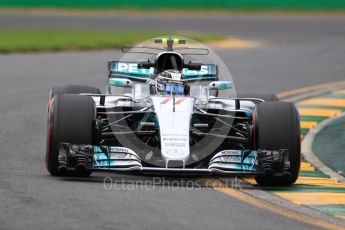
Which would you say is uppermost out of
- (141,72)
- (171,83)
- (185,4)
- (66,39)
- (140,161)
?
(185,4)

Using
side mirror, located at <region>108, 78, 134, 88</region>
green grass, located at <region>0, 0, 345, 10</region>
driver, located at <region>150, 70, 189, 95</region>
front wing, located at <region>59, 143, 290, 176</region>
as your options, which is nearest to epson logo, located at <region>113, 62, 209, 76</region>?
side mirror, located at <region>108, 78, 134, 88</region>

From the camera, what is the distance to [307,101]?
1991cm

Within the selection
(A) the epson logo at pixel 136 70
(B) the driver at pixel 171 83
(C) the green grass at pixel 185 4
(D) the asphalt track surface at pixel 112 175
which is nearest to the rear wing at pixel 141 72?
(A) the epson logo at pixel 136 70

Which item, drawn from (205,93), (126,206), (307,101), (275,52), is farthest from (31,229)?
(275,52)

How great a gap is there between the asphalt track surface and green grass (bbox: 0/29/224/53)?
145 centimetres

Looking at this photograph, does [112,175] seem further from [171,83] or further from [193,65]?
[193,65]

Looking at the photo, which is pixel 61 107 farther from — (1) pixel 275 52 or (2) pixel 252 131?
(1) pixel 275 52

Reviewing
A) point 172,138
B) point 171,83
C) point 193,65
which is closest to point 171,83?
point 171,83

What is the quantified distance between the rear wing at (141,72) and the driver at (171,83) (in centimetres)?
111

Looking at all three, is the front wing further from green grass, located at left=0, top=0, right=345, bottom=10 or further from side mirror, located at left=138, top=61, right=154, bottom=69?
green grass, located at left=0, top=0, right=345, bottom=10

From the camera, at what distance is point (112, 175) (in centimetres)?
1158

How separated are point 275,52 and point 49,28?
12.0 metres

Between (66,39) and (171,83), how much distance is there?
22.7 m

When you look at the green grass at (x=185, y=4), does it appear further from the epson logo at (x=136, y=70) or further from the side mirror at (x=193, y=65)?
the side mirror at (x=193, y=65)
